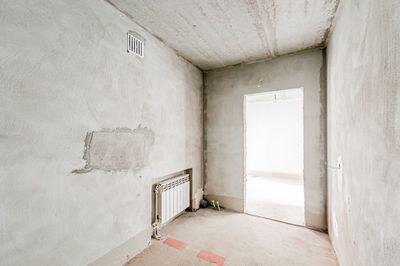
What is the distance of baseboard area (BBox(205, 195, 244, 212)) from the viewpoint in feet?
9.75

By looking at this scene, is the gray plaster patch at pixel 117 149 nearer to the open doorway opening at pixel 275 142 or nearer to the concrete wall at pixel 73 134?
the concrete wall at pixel 73 134

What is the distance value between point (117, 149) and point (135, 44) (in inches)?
48.5

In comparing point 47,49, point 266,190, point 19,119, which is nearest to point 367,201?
point 19,119

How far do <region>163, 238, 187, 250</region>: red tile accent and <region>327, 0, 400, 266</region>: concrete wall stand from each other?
Result: 1.63 m

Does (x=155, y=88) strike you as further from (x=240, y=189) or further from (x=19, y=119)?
(x=240, y=189)

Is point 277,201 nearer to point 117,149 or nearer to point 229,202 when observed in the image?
point 229,202

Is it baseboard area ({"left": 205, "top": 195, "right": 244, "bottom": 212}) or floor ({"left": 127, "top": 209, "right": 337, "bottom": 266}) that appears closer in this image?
floor ({"left": 127, "top": 209, "right": 337, "bottom": 266})

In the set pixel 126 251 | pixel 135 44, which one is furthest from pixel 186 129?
pixel 126 251

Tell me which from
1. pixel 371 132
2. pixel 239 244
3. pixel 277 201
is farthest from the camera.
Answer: pixel 277 201

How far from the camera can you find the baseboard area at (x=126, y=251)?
1.57 meters

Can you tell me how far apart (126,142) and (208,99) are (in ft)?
6.44

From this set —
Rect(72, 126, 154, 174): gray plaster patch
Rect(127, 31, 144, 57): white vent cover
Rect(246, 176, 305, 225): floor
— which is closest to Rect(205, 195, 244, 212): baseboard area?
Rect(246, 176, 305, 225): floor

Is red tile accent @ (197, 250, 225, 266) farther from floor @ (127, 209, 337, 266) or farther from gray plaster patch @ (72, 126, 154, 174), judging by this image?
gray plaster patch @ (72, 126, 154, 174)

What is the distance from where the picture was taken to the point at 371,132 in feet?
2.98
